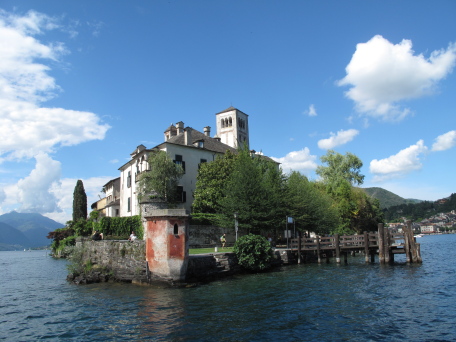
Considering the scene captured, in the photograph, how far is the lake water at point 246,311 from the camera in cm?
1145

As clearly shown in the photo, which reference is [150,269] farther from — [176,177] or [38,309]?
[176,177]

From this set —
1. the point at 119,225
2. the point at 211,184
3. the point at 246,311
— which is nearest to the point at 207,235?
the point at 211,184

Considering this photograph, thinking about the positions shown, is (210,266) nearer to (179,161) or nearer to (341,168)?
(179,161)

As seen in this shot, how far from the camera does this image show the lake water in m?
11.5

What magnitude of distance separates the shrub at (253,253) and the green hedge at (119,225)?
766 inches

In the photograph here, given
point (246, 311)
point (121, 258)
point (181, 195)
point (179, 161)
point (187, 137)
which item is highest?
point (187, 137)

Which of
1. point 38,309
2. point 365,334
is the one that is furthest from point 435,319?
point 38,309

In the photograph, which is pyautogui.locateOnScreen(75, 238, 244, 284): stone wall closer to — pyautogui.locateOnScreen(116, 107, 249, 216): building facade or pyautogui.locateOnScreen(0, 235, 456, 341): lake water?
pyautogui.locateOnScreen(0, 235, 456, 341): lake water

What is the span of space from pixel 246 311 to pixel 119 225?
32.6 metres

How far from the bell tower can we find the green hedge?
3736 centimetres

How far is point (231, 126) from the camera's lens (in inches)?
3041

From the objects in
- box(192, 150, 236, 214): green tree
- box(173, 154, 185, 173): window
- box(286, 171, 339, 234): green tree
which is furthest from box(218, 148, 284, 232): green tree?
box(173, 154, 185, 173): window

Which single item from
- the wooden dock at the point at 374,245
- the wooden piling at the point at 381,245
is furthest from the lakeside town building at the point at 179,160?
the wooden piling at the point at 381,245

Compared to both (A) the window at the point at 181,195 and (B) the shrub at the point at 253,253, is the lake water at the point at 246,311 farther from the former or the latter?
(A) the window at the point at 181,195
